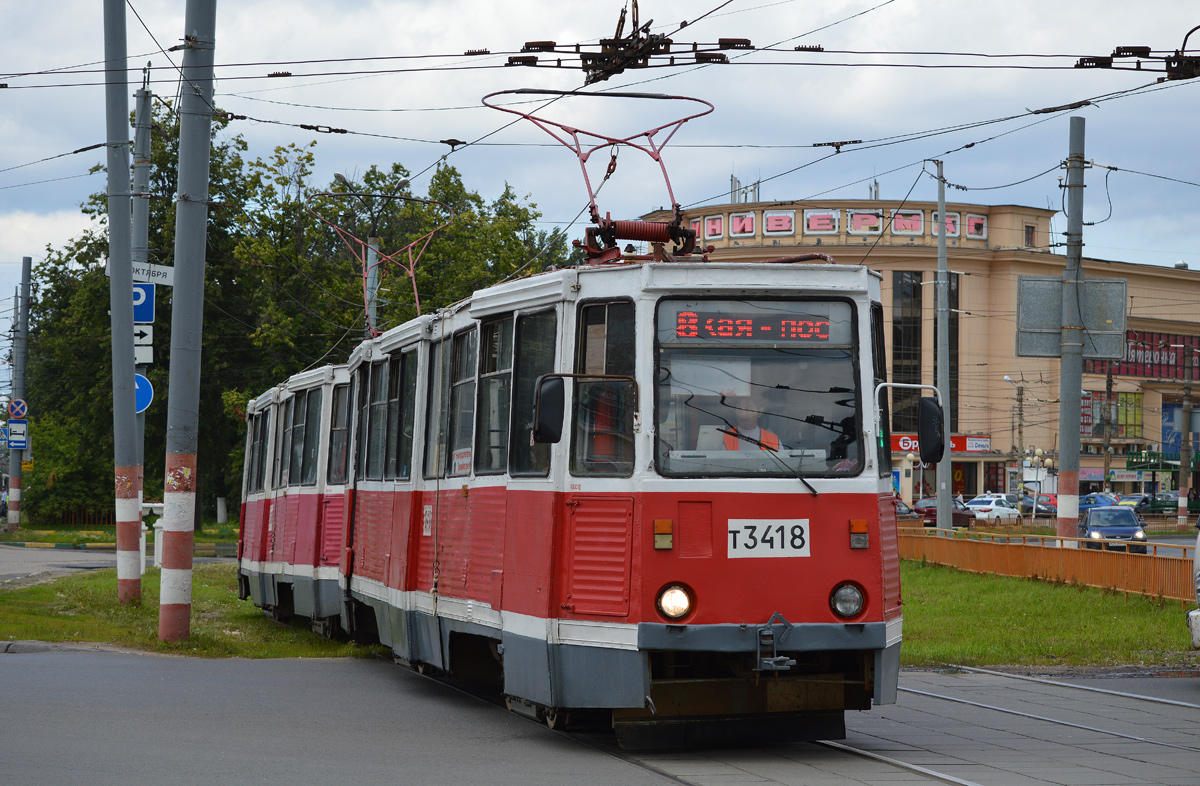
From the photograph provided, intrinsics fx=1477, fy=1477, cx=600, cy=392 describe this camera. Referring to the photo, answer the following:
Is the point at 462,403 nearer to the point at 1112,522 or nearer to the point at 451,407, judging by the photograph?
the point at 451,407

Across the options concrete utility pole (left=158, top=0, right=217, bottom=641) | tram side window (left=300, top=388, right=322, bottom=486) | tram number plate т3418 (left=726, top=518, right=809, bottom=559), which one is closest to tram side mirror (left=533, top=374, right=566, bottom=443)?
tram number plate т3418 (left=726, top=518, right=809, bottom=559)

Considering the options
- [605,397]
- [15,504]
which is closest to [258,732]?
[605,397]

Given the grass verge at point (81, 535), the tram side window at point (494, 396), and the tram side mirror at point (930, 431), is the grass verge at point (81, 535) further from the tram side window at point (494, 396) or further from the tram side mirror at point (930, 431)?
the tram side mirror at point (930, 431)

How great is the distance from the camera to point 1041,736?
10.2 m

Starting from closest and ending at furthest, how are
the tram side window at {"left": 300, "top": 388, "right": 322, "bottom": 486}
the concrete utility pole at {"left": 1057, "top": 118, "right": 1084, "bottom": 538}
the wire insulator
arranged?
the wire insulator → the tram side window at {"left": 300, "top": 388, "right": 322, "bottom": 486} → the concrete utility pole at {"left": 1057, "top": 118, "right": 1084, "bottom": 538}

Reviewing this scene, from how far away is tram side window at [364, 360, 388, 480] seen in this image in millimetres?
13547

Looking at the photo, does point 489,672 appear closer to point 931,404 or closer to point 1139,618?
point 931,404

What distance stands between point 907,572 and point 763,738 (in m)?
21.8

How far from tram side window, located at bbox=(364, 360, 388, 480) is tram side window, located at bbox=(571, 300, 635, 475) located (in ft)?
15.4

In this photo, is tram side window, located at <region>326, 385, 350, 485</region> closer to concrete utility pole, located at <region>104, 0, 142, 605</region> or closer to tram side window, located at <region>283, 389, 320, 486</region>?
tram side window, located at <region>283, 389, 320, 486</region>

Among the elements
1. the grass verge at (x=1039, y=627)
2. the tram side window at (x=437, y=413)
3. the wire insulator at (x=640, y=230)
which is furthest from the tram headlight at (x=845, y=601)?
the grass verge at (x=1039, y=627)

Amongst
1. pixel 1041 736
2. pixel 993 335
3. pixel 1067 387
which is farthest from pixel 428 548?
pixel 993 335

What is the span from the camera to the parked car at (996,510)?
60969 mm

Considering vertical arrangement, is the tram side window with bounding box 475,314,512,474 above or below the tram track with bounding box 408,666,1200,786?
above
